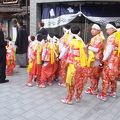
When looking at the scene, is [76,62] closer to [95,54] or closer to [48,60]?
[95,54]

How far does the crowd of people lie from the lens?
4.45 m

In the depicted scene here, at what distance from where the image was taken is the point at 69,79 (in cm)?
443

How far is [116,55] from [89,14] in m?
2.91

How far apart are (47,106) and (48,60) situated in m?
1.59

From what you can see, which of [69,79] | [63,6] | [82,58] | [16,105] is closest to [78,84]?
[69,79]

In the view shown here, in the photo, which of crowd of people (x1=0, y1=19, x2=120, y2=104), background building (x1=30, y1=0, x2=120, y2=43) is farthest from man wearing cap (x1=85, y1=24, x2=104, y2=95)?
background building (x1=30, y1=0, x2=120, y2=43)

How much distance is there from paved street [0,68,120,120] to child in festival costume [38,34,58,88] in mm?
327

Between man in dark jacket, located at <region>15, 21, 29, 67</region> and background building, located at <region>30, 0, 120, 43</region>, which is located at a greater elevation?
background building, located at <region>30, 0, 120, 43</region>

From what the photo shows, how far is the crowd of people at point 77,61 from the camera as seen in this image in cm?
445

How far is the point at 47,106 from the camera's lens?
4.60 meters


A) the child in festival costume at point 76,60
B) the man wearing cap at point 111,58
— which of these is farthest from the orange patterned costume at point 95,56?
the child in festival costume at point 76,60

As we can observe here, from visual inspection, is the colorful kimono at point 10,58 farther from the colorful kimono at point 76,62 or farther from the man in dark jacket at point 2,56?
the colorful kimono at point 76,62

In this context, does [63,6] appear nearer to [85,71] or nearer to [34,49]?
[34,49]

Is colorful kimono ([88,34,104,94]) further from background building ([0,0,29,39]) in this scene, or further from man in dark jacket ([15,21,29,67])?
background building ([0,0,29,39])
